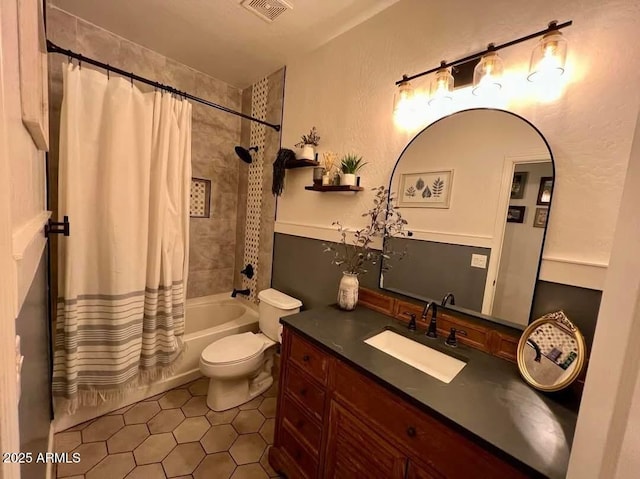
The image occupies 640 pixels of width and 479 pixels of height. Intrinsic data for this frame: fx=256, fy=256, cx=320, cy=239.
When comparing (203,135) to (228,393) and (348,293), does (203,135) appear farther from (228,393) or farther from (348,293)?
(228,393)

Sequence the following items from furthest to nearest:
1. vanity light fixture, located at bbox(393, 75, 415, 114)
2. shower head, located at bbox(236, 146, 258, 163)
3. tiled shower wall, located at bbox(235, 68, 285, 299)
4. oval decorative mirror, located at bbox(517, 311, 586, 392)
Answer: shower head, located at bbox(236, 146, 258, 163), tiled shower wall, located at bbox(235, 68, 285, 299), vanity light fixture, located at bbox(393, 75, 415, 114), oval decorative mirror, located at bbox(517, 311, 586, 392)

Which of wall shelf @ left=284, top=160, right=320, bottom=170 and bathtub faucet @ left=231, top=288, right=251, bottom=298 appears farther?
bathtub faucet @ left=231, top=288, right=251, bottom=298

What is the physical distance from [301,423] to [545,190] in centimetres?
152

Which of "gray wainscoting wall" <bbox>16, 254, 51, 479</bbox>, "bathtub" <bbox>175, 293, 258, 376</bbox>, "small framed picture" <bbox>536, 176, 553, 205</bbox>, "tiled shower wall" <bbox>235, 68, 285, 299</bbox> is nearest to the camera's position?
"gray wainscoting wall" <bbox>16, 254, 51, 479</bbox>

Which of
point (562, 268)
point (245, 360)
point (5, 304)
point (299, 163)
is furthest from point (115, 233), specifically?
point (562, 268)

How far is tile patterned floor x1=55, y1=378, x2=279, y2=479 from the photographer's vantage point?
4.46 ft

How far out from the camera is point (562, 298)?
100 centimetres

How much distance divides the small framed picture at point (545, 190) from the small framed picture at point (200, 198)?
2.55 m

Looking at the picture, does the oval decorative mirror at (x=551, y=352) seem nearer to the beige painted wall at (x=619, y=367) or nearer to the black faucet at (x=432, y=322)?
the black faucet at (x=432, y=322)

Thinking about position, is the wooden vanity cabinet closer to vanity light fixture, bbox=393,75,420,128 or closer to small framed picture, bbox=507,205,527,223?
small framed picture, bbox=507,205,527,223

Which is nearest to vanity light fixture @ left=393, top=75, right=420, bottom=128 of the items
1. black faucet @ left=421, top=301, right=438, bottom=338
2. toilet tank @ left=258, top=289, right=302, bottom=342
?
black faucet @ left=421, top=301, right=438, bottom=338

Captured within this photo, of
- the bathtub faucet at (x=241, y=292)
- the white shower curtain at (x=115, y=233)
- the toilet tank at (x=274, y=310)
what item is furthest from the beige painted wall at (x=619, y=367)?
the bathtub faucet at (x=241, y=292)

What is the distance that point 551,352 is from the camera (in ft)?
3.12

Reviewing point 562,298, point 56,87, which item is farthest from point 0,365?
point 56,87
